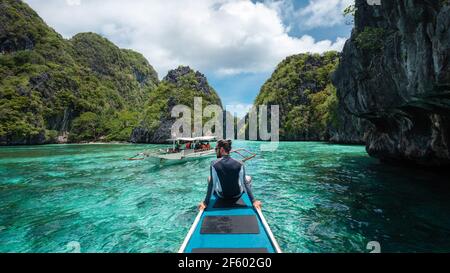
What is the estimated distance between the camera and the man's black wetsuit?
5.34 meters

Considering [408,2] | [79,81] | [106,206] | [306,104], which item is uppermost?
[79,81]

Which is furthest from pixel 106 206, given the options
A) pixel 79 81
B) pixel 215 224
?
pixel 79 81

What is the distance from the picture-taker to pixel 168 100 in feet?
318

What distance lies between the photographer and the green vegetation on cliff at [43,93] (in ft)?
256

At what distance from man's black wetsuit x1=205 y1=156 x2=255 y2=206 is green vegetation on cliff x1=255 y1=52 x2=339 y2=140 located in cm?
6564

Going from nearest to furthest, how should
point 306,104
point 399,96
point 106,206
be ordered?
point 106,206 → point 399,96 → point 306,104

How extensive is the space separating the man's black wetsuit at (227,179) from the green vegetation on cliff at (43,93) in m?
93.0

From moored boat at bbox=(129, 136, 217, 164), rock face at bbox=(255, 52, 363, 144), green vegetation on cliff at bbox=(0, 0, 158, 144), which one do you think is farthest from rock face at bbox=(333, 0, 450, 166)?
green vegetation on cliff at bbox=(0, 0, 158, 144)

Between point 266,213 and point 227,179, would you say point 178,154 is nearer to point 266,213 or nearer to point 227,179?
point 266,213

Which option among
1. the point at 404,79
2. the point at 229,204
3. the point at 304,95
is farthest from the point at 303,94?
the point at 229,204

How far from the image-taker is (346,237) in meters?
6.30

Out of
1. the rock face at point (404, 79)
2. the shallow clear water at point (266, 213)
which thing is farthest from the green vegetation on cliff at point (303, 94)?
the shallow clear water at point (266, 213)
